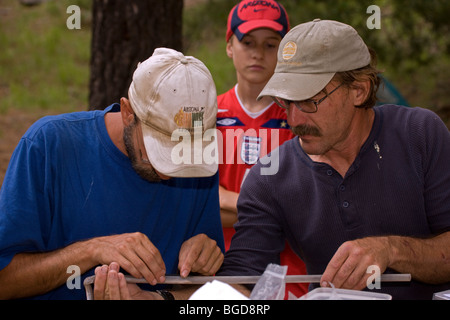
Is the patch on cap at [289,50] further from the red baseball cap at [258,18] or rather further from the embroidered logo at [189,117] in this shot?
the red baseball cap at [258,18]

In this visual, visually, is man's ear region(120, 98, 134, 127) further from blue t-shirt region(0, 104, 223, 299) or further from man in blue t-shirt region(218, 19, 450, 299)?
man in blue t-shirt region(218, 19, 450, 299)

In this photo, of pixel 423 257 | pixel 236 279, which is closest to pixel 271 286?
pixel 236 279

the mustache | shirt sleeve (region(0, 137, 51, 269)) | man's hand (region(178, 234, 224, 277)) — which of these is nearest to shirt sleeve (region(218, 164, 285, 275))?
man's hand (region(178, 234, 224, 277))

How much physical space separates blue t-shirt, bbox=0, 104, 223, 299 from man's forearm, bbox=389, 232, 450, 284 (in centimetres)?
83

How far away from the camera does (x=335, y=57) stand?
2.47m

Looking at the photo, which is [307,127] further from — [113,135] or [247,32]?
[247,32]

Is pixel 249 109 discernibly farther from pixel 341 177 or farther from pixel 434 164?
pixel 434 164

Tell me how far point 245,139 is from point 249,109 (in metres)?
0.24

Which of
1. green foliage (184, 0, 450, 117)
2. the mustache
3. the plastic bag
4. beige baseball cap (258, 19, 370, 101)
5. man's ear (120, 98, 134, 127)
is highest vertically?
green foliage (184, 0, 450, 117)

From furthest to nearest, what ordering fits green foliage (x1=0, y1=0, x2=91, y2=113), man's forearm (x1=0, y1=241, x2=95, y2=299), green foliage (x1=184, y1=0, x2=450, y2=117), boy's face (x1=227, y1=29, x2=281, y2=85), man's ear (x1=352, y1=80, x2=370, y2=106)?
green foliage (x1=0, y1=0, x2=91, y2=113)
green foliage (x1=184, y1=0, x2=450, y2=117)
boy's face (x1=227, y1=29, x2=281, y2=85)
man's ear (x1=352, y1=80, x2=370, y2=106)
man's forearm (x1=0, y1=241, x2=95, y2=299)

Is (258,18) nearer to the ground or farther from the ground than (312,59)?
farther from the ground

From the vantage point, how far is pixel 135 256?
6.75ft

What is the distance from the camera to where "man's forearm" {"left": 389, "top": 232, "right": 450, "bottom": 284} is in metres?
2.27
